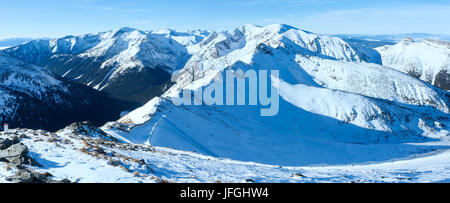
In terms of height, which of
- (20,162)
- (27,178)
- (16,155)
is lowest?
(20,162)

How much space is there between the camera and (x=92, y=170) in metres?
17.8

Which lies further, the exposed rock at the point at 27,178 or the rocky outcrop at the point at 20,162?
the rocky outcrop at the point at 20,162

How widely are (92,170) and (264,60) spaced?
174 meters

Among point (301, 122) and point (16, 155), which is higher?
point (16, 155)
